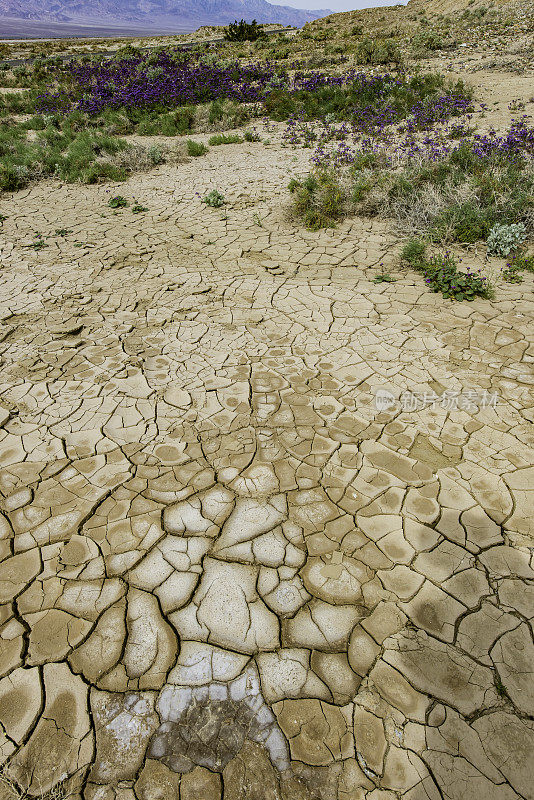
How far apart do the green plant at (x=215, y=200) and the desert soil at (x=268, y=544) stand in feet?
8.69

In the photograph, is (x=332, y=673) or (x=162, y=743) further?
(x=332, y=673)

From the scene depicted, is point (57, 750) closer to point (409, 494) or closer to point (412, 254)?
point (409, 494)

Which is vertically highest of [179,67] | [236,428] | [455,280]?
[179,67]

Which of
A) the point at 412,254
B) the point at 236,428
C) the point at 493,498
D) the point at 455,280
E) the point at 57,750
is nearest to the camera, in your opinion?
the point at 57,750

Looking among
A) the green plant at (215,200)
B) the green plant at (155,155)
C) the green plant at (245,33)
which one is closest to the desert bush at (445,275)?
the green plant at (215,200)

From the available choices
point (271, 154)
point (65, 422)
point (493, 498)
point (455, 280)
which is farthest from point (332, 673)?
point (271, 154)

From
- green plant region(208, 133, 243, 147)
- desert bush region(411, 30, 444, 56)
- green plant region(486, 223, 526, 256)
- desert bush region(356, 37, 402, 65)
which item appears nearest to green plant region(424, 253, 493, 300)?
green plant region(486, 223, 526, 256)

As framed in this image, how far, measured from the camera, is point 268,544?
92.4 inches

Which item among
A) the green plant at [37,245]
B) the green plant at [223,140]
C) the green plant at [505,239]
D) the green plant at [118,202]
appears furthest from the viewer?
the green plant at [223,140]

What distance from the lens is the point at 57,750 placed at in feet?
5.55

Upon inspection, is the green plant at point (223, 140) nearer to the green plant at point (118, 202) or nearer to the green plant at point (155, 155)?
the green plant at point (155, 155)

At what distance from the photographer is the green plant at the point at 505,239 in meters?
4.71

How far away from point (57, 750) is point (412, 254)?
193 inches

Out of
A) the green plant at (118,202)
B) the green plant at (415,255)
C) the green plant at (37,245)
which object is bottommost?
the green plant at (415,255)
